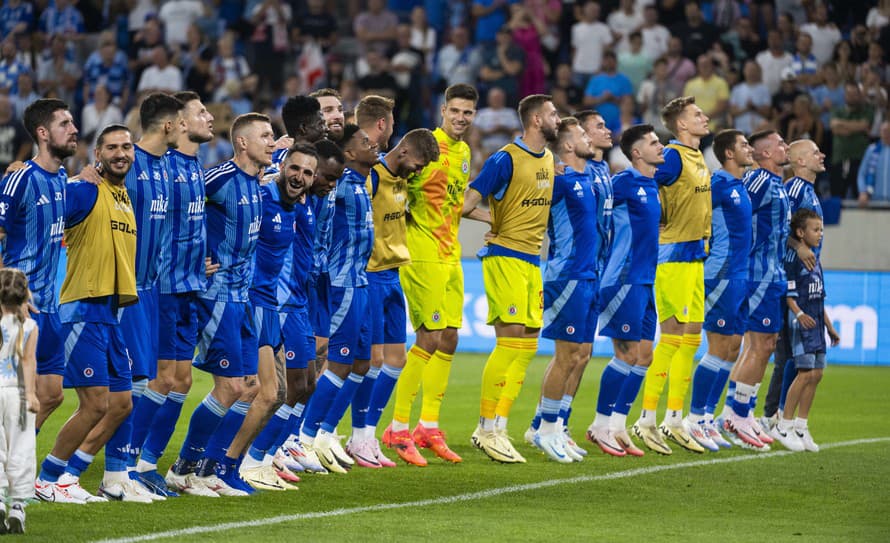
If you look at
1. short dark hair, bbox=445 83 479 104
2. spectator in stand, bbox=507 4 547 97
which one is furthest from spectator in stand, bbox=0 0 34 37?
short dark hair, bbox=445 83 479 104

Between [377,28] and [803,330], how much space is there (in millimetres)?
12852

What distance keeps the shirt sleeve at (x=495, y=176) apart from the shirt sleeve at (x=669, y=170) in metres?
1.62

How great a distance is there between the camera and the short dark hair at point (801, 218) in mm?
12992

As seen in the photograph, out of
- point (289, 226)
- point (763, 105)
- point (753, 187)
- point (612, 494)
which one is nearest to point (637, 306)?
point (753, 187)

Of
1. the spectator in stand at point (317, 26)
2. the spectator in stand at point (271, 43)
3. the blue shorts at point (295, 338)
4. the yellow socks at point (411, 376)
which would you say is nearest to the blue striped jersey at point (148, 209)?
the blue shorts at point (295, 338)

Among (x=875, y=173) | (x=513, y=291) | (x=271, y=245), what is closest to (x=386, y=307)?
(x=513, y=291)

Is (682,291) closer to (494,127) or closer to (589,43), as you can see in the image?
(494,127)

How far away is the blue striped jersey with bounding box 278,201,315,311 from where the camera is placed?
985 cm

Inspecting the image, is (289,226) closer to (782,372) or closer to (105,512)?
(105,512)

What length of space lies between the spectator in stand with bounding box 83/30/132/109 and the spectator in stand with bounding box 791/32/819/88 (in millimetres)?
10237

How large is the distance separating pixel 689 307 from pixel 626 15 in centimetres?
1129

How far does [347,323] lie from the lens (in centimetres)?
1072

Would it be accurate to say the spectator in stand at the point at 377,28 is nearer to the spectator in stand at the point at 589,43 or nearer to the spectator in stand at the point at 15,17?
the spectator in stand at the point at 589,43

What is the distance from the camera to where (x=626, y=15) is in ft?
76.1
